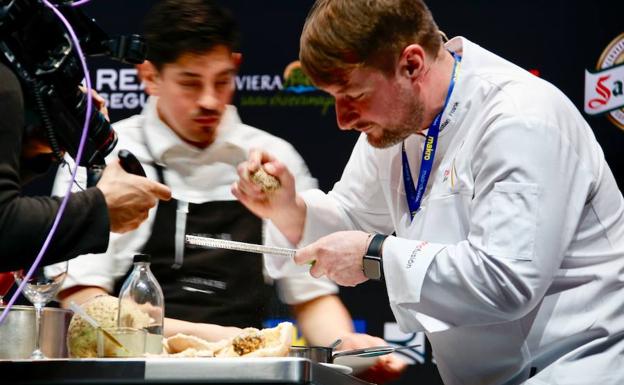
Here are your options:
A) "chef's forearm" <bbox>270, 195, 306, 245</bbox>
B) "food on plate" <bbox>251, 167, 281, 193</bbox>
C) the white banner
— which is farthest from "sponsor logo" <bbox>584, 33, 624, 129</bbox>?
"food on plate" <bbox>251, 167, 281, 193</bbox>

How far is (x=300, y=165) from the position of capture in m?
2.97

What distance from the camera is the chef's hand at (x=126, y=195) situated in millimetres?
1426

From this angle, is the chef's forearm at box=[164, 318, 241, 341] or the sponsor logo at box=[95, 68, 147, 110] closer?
the chef's forearm at box=[164, 318, 241, 341]

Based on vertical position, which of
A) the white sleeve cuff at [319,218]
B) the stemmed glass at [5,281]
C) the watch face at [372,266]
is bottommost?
the stemmed glass at [5,281]

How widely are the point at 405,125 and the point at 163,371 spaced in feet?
3.19

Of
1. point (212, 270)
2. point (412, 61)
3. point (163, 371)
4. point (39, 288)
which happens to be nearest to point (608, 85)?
point (412, 61)

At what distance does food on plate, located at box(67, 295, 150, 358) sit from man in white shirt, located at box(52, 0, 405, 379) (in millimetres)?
1051

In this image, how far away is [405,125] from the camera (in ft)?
6.57

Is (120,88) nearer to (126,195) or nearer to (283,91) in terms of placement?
(283,91)

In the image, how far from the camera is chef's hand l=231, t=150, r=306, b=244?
2.04 meters

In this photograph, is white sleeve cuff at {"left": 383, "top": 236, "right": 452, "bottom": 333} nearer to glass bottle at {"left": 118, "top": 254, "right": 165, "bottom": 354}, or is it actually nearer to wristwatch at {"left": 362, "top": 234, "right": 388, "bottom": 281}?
wristwatch at {"left": 362, "top": 234, "right": 388, "bottom": 281}

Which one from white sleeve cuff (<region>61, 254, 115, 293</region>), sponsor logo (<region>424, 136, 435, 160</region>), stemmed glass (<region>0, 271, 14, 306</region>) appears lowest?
white sleeve cuff (<region>61, 254, 115, 293</region>)

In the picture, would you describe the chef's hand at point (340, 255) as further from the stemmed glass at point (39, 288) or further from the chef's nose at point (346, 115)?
the stemmed glass at point (39, 288)

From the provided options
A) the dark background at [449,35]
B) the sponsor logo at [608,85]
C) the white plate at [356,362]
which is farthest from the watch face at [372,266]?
the sponsor logo at [608,85]
